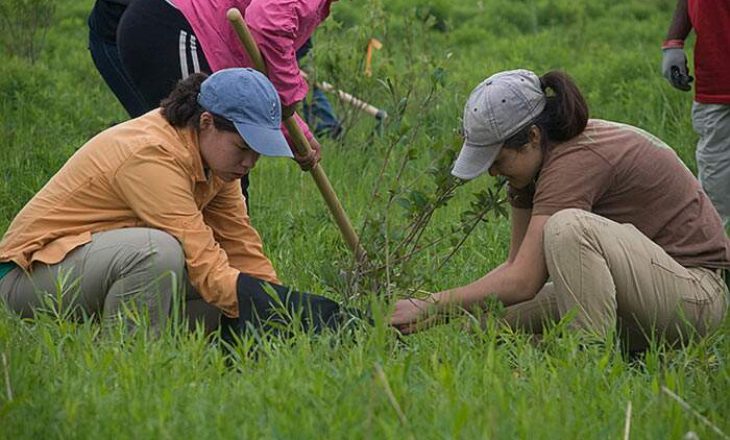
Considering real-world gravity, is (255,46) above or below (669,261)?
above

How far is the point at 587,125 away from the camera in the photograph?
4480 millimetres

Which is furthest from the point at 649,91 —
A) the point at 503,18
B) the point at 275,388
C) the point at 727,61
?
the point at 275,388

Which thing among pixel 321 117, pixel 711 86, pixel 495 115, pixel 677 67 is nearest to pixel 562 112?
pixel 495 115

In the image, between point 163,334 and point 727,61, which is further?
point 727,61

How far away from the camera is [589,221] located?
4.34m

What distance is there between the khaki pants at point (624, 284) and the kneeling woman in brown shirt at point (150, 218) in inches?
28.8

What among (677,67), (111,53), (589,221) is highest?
(111,53)

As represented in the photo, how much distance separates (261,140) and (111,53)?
5.10ft

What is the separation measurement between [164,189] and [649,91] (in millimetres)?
5082

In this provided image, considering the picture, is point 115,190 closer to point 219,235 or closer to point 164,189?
point 164,189

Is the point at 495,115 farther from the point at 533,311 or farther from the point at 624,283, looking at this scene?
the point at 533,311

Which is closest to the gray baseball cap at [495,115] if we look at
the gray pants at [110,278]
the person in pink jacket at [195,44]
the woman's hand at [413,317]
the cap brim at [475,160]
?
the cap brim at [475,160]

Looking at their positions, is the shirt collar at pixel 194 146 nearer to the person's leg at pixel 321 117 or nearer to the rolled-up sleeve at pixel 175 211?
the rolled-up sleeve at pixel 175 211

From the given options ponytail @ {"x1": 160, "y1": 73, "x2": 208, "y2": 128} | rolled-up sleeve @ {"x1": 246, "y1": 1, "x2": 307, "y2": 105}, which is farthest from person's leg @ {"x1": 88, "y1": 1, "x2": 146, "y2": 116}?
ponytail @ {"x1": 160, "y1": 73, "x2": 208, "y2": 128}
